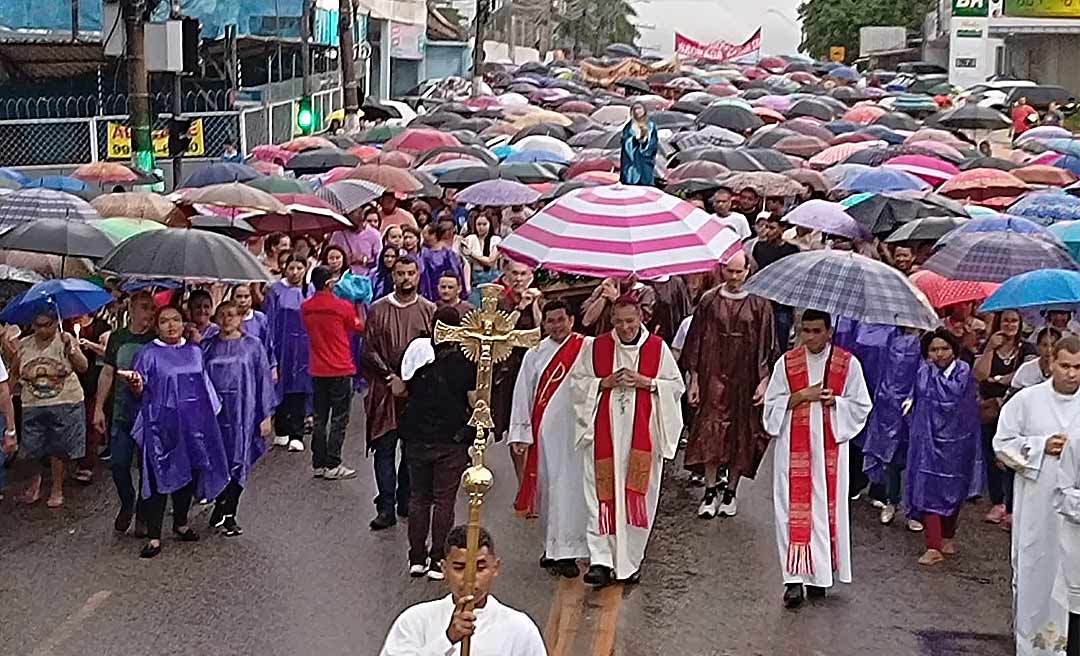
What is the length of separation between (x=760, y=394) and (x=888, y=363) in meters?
0.95

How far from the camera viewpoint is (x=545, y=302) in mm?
10852

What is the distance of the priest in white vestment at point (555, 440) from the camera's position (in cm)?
973

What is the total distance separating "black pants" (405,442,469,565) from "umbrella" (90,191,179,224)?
206 inches

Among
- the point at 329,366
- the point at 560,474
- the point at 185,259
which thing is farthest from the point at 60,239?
the point at 560,474

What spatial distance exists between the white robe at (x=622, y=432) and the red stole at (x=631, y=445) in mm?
22

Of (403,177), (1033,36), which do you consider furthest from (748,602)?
(1033,36)

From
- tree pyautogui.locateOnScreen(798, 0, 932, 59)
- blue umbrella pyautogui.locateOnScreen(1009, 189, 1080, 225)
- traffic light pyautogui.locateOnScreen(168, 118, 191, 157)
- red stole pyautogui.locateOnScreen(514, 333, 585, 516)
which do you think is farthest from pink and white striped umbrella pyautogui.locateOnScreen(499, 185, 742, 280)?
tree pyautogui.locateOnScreen(798, 0, 932, 59)

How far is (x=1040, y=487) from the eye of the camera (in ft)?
27.0

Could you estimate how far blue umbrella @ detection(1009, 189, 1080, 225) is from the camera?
588 inches

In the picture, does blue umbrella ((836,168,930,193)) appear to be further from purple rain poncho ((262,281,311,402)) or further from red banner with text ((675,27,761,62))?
red banner with text ((675,27,761,62))

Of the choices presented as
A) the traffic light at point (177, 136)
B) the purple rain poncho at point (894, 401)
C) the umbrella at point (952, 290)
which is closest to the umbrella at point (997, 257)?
the umbrella at point (952, 290)

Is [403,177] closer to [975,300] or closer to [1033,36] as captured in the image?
[975,300]

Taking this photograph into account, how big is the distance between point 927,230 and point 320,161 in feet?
31.7

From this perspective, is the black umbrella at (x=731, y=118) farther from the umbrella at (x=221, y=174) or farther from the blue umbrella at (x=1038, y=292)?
the blue umbrella at (x=1038, y=292)
